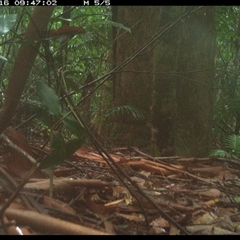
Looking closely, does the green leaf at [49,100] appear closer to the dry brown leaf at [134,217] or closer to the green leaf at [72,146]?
the green leaf at [72,146]

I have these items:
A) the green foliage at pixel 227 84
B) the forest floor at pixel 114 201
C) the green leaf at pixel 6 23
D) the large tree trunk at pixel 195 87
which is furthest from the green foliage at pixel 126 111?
the green leaf at pixel 6 23

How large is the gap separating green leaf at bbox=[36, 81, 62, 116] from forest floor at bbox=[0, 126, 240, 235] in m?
A: 0.28

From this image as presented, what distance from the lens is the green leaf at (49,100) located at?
1.62 metres

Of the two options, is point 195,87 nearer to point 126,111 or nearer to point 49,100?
point 126,111

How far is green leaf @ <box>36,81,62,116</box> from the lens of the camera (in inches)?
64.0

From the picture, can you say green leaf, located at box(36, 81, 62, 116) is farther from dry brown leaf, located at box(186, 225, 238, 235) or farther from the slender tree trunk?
the slender tree trunk

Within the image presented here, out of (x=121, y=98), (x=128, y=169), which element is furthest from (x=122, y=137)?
(x=128, y=169)

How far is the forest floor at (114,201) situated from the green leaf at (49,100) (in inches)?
11.2

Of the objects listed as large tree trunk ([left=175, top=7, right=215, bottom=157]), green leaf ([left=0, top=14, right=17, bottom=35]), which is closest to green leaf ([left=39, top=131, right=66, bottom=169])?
green leaf ([left=0, top=14, right=17, bottom=35])

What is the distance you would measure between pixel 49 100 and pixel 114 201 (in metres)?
0.50

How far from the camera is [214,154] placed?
318 centimetres

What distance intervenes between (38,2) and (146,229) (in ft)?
3.47

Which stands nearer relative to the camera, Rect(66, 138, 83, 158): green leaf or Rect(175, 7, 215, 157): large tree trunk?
Rect(66, 138, 83, 158): green leaf

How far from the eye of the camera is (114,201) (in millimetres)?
1875
